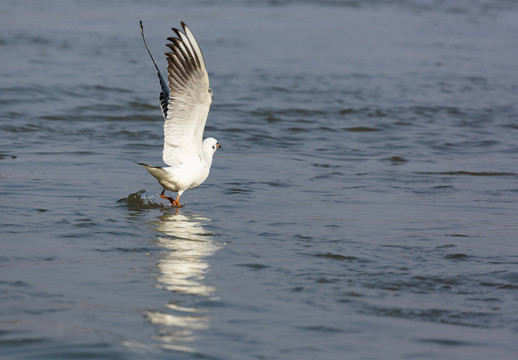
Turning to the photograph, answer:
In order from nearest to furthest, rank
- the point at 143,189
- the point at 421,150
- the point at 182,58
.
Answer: the point at 182,58
the point at 143,189
the point at 421,150

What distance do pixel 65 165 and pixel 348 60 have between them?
9.95 meters

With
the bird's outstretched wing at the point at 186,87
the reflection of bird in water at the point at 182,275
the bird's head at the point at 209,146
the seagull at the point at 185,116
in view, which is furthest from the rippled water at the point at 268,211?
the bird's outstretched wing at the point at 186,87

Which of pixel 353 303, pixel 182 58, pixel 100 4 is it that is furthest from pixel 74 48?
pixel 353 303

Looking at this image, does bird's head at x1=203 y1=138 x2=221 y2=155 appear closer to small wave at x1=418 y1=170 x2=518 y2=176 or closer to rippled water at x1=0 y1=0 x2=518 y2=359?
rippled water at x1=0 y1=0 x2=518 y2=359

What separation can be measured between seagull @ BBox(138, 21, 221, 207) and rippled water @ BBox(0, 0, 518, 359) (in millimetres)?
381

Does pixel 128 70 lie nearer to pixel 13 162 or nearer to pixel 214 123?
pixel 214 123

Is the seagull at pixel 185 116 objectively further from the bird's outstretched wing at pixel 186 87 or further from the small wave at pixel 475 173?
the small wave at pixel 475 173

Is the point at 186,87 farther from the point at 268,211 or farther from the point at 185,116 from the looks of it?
the point at 268,211

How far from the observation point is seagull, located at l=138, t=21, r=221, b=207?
276 inches

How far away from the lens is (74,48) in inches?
701

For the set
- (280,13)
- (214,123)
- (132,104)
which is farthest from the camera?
(280,13)

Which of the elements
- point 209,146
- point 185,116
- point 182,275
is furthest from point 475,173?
point 182,275

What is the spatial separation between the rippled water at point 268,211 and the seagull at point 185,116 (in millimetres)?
381

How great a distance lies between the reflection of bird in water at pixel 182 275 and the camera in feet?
15.0
